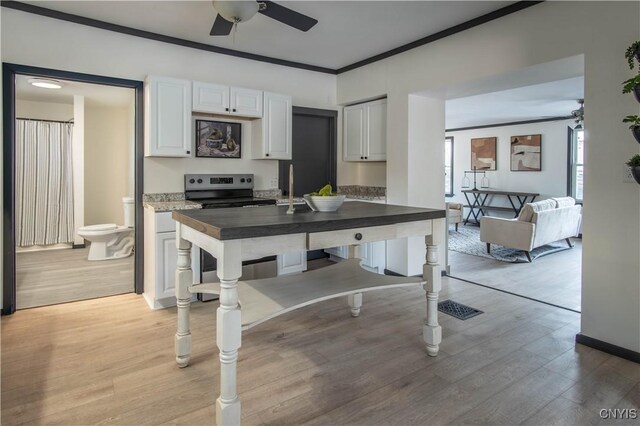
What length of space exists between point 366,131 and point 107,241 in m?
3.80

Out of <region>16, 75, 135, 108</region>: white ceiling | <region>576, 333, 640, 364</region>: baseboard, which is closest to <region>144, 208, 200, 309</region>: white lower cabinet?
<region>16, 75, 135, 108</region>: white ceiling

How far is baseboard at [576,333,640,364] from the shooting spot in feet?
7.95

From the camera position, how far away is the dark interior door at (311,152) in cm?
485

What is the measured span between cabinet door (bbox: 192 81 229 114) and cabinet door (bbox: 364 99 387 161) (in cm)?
173

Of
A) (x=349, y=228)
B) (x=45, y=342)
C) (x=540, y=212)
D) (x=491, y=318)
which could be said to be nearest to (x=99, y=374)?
(x=45, y=342)

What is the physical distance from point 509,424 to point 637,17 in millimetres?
2521

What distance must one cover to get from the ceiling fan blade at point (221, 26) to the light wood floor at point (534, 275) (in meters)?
3.50

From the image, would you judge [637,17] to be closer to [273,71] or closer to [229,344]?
[229,344]

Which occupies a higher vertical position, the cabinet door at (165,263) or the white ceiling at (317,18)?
the white ceiling at (317,18)

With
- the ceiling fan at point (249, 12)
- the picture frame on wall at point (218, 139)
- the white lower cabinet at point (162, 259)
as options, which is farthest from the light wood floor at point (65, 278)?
the ceiling fan at point (249, 12)

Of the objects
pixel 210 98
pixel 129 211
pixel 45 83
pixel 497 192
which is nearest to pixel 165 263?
pixel 210 98

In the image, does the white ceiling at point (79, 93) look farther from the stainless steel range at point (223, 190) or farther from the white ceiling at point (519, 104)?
the white ceiling at point (519, 104)

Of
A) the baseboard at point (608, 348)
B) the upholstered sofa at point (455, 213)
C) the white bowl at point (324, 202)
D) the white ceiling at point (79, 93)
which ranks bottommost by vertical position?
the baseboard at point (608, 348)

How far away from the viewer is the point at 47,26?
3.24 m
